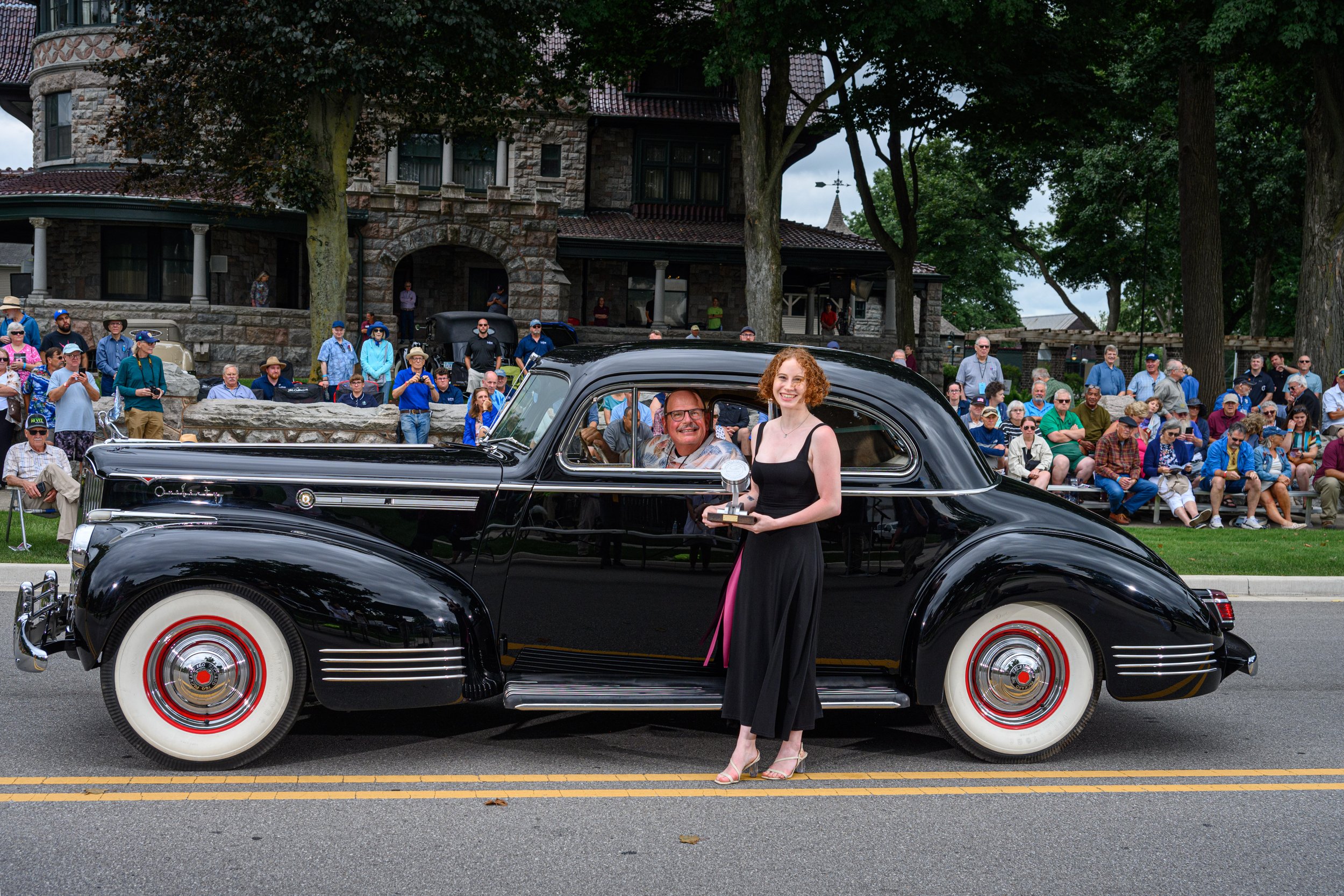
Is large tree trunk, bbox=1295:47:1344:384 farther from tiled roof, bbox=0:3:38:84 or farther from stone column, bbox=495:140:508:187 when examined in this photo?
tiled roof, bbox=0:3:38:84

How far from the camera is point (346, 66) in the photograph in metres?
20.7

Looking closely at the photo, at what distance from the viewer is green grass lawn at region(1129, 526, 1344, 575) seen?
1107cm

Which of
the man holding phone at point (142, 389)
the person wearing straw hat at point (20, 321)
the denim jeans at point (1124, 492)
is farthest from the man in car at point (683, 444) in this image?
the person wearing straw hat at point (20, 321)

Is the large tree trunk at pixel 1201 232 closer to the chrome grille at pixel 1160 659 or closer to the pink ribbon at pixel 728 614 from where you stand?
the chrome grille at pixel 1160 659

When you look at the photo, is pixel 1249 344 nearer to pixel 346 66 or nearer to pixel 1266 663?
pixel 346 66

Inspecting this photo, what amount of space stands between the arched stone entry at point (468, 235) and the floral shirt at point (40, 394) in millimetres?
17775

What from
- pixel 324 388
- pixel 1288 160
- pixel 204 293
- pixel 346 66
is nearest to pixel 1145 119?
pixel 1288 160

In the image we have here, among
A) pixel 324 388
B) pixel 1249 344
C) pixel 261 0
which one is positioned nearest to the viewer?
pixel 324 388

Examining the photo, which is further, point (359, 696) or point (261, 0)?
point (261, 0)

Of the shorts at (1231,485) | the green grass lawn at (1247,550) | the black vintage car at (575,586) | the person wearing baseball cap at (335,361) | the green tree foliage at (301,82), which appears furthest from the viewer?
the green tree foliage at (301,82)

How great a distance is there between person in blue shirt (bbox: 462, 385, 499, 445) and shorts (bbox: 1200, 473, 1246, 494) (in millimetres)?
8928

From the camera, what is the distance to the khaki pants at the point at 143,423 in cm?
1332

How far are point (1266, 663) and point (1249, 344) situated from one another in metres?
40.9

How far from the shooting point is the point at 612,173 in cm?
3675
